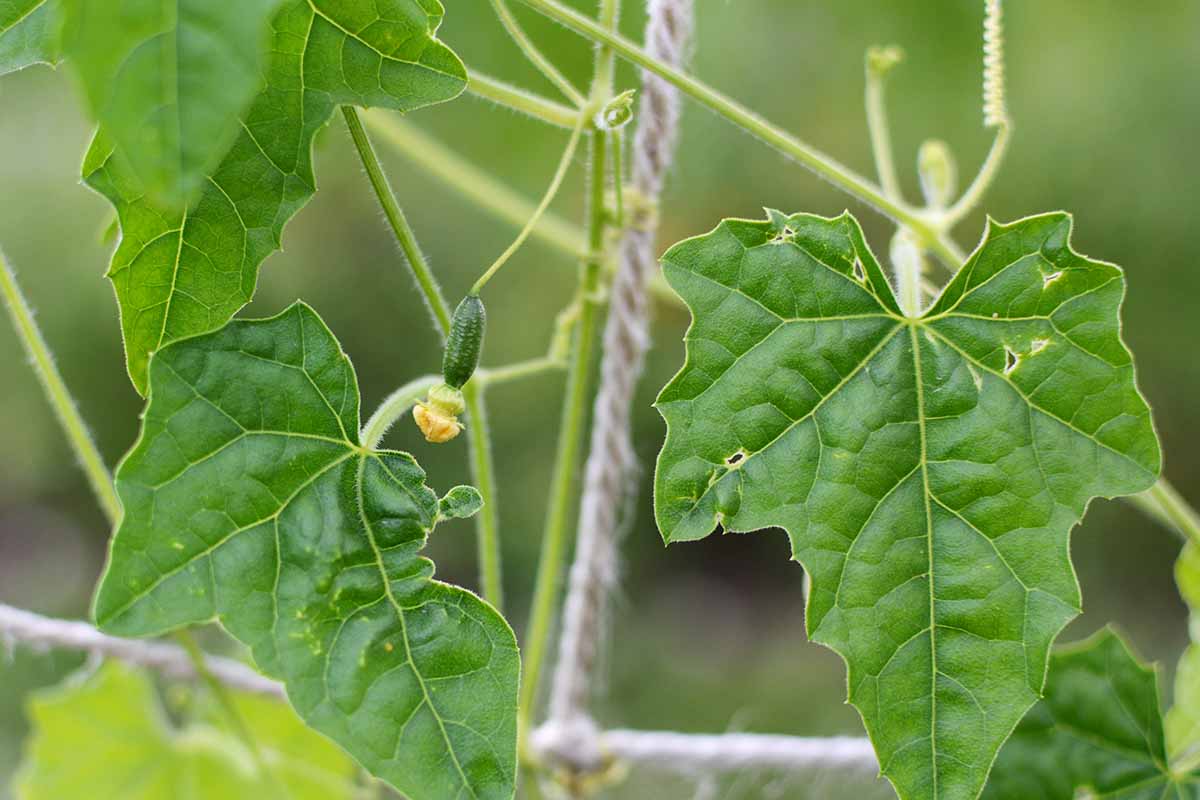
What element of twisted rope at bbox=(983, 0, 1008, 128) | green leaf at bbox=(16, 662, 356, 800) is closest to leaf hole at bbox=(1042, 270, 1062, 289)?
twisted rope at bbox=(983, 0, 1008, 128)

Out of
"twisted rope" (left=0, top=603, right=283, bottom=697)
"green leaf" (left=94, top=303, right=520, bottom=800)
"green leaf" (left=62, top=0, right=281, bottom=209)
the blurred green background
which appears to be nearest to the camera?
"green leaf" (left=62, top=0, right=281, bottom=209)

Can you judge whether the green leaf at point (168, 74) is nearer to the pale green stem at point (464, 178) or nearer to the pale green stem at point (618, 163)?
the pale green stem at point (618, 163)

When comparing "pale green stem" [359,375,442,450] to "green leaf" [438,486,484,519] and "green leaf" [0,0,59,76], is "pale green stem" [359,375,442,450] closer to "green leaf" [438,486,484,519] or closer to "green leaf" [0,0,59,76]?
"green leaf" [438,486,484,519]

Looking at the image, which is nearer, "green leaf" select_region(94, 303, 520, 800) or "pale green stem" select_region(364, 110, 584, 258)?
"green leaf" select_region(94, 303, 520, 800)

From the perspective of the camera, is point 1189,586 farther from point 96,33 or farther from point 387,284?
point 387,284

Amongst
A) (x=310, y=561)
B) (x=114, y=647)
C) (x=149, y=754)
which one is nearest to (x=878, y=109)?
(x=310, y=561)

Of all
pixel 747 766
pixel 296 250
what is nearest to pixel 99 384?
pixel 296 250

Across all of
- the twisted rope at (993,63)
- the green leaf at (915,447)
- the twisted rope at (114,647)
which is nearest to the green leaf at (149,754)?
the twisted rope at (114,647)
